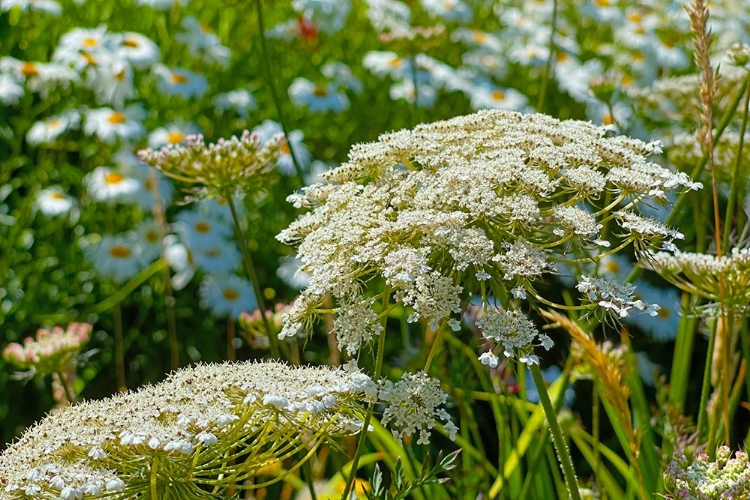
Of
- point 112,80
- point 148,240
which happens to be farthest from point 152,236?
point 112,80

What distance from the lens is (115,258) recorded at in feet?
16.9

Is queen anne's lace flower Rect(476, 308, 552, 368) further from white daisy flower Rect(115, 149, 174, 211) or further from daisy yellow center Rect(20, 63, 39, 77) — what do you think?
daisy yellow center Rect(20, 63, 39, 77)

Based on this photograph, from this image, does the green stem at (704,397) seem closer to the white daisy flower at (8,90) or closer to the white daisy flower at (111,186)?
the white daisy flower at (111,186)

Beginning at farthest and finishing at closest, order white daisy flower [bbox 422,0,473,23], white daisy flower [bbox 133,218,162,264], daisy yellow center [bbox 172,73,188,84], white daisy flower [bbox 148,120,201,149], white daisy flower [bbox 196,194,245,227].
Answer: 1. white daisy flower [bbox 422,0,473,23]
2. daisy yellow center [bbox 172,73,188,84]
3. white daisy flower [bbox 148,120,201,149]
4. white daisy flower [bbox 133,218,162,264]
5. white daisy flower [bbox 196,194,245,227]

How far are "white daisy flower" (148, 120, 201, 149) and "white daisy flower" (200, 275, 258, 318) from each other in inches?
33.6

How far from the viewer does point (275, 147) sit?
265 centimetres

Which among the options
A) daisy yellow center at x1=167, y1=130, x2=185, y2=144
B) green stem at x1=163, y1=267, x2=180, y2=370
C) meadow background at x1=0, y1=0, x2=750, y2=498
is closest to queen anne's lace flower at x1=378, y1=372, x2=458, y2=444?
meadow background at x1=0, y1=0, x2=750, y2=498

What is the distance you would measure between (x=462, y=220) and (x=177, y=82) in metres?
4.29

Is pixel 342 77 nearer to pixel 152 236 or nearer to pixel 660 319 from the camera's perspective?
pixel 152 236

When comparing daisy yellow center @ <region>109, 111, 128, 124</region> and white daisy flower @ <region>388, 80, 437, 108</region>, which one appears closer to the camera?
daisy yellow center @ <region>109, 111, 128, 124</region>

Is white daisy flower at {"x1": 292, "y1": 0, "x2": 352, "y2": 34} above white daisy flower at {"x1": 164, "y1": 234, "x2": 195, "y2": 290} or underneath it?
above

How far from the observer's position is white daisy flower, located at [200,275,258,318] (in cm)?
507

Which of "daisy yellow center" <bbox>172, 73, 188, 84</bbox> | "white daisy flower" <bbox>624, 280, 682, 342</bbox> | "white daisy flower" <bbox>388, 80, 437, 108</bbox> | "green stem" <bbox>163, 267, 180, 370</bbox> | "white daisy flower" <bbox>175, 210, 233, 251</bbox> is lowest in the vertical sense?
"white daisy flower" <bbox>624, 280, 682, 342</bbox>

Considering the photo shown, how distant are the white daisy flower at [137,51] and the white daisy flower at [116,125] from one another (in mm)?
282
